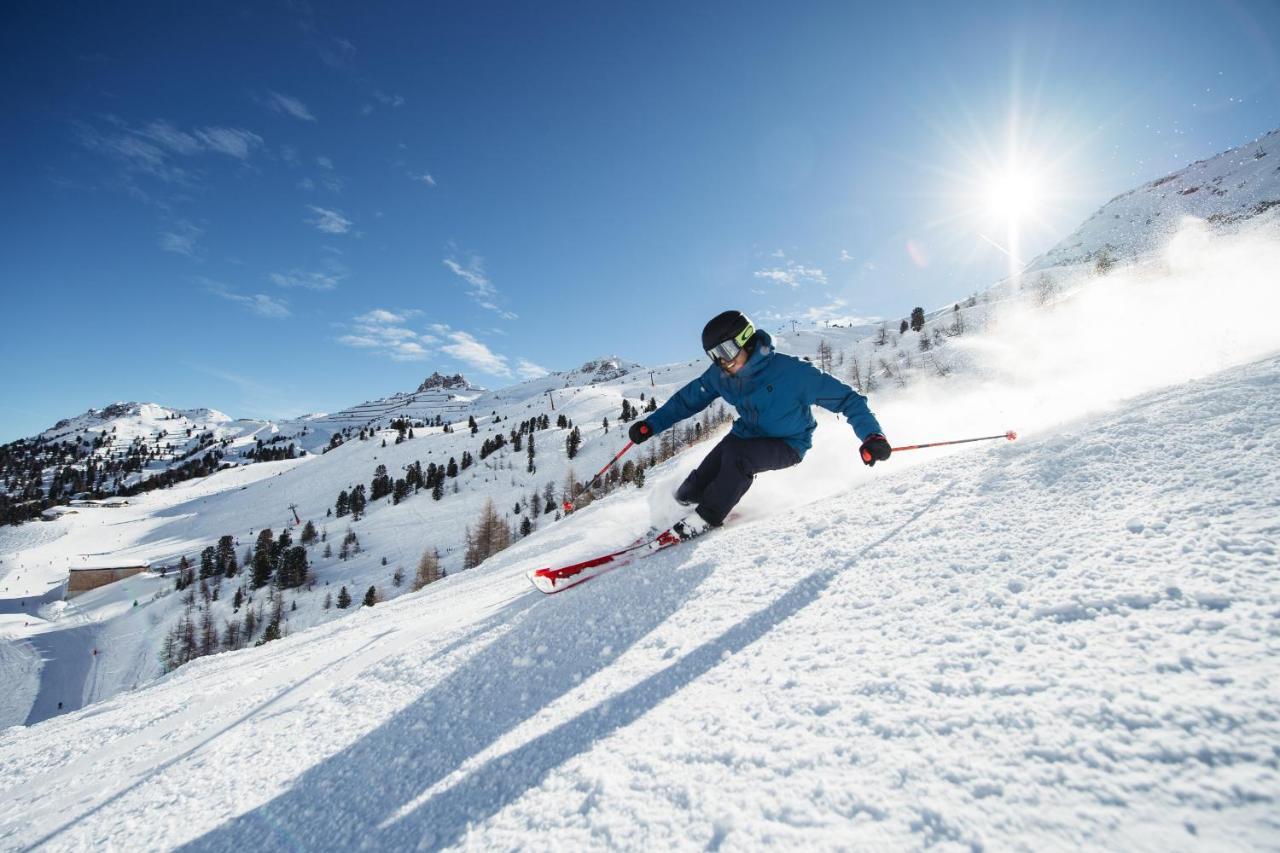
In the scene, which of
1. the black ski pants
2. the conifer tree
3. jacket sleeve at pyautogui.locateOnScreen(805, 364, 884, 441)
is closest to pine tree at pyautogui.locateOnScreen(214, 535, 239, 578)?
the conifer tree

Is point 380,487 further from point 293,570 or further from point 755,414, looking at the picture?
point 755,414

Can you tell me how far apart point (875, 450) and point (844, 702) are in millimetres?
3129

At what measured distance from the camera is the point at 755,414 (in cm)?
498

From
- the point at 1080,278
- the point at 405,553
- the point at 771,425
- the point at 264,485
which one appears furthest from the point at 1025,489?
the point at 264,485

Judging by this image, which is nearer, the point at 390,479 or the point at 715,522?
the point at 715,522

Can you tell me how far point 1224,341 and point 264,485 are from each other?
140968mm

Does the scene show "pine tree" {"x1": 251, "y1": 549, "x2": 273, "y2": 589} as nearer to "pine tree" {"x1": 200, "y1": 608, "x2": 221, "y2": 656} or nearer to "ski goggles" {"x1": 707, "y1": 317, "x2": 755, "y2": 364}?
"pine tree" {"x1": 200, "y1": 608, "x2": 221, "y2": 656}

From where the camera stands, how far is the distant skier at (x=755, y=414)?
470 centimetres

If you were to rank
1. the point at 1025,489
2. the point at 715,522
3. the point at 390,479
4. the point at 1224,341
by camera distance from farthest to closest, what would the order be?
1. the point at 390,479
2. the point at 1224,341
3. the point at 715,522
4. the point at 1025,489

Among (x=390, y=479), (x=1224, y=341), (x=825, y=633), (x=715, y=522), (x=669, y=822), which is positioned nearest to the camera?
(x=669, y=822)

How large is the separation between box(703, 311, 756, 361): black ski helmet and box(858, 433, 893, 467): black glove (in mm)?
1382

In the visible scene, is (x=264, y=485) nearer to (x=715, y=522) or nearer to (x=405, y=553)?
(x=405, y=553)

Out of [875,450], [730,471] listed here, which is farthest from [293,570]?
[875,450]

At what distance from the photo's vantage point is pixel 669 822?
4.87 ft
